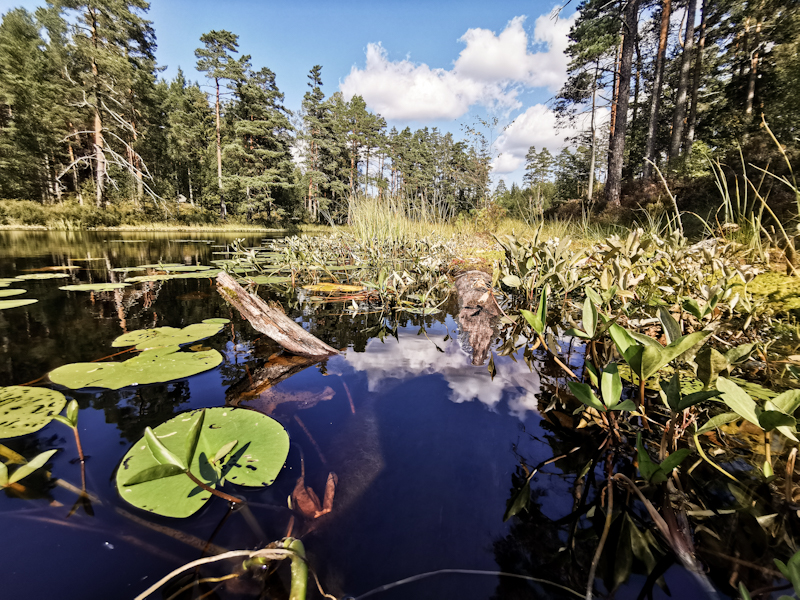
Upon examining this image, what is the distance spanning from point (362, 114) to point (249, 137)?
951 centimetres

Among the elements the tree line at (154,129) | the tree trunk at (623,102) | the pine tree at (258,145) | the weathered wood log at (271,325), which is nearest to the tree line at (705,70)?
the tree trunk at (623,102)

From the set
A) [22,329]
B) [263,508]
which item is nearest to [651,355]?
[263,508]

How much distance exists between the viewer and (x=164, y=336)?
1792mm

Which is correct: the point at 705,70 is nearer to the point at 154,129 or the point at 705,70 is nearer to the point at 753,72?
the point at 753,72

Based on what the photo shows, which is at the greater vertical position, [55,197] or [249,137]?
[249,137]

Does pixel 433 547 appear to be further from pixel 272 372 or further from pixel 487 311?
pixel 487 311

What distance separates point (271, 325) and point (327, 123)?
85.6 feet

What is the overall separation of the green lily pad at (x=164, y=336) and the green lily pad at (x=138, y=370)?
117 mm

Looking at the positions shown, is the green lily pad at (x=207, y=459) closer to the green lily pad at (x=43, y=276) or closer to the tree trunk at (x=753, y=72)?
the green lily pad at (x=43, y=276)

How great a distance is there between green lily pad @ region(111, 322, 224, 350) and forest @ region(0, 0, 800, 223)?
2719mm

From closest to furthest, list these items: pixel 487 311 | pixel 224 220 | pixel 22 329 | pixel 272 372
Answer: pixel 272 372
pixel 22 329
pixel 487 311
pixel 224 220

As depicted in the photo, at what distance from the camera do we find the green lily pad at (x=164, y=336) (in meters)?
1.68

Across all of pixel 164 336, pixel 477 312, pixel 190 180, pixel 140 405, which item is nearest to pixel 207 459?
pixel 140 405

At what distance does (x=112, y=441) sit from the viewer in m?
0.96
